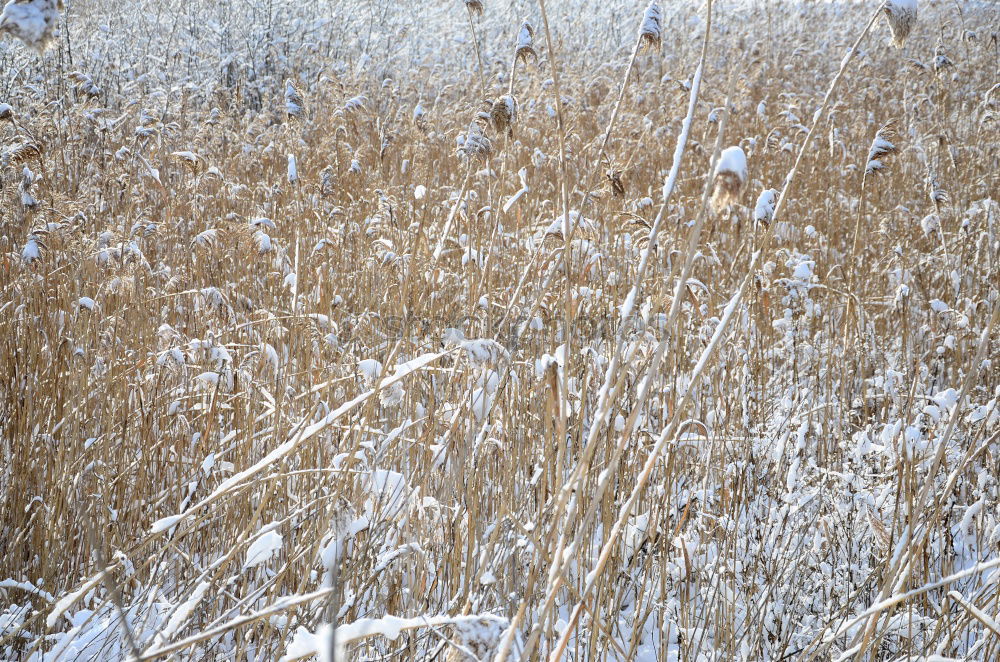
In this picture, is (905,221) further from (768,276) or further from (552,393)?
(552,393)

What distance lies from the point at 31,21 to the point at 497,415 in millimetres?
1355

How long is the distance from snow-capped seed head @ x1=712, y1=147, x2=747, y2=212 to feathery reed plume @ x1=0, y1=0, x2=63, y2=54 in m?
0.79

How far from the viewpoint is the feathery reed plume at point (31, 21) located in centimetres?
80

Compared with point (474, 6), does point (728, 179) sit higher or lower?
lower

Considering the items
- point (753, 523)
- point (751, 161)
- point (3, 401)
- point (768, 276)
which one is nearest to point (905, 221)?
point (751, 161)

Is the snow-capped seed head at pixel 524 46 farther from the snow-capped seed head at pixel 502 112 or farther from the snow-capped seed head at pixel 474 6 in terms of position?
the snow-capped seed head at pixel 474 6

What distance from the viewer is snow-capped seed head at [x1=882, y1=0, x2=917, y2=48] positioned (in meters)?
1.07

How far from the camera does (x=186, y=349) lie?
6.66 ft

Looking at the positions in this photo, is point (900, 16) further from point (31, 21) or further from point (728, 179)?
point (31, 21)

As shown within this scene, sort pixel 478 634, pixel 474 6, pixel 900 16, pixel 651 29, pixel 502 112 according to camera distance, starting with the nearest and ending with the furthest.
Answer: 1. pixel 478 634
2. pixel 900 16
3. pixel 651 29
4. pixel 502 112
5. pixel 474 6

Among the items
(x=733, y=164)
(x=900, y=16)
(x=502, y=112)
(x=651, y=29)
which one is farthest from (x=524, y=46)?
(x=733, y=164)

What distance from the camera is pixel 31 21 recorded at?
0.81m

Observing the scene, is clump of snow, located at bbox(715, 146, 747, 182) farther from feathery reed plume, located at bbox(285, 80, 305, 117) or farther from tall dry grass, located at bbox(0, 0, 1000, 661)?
feathery reed plume, located at bbox(285, 80, 305, 117)

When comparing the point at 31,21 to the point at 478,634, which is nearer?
the point at 478,634
